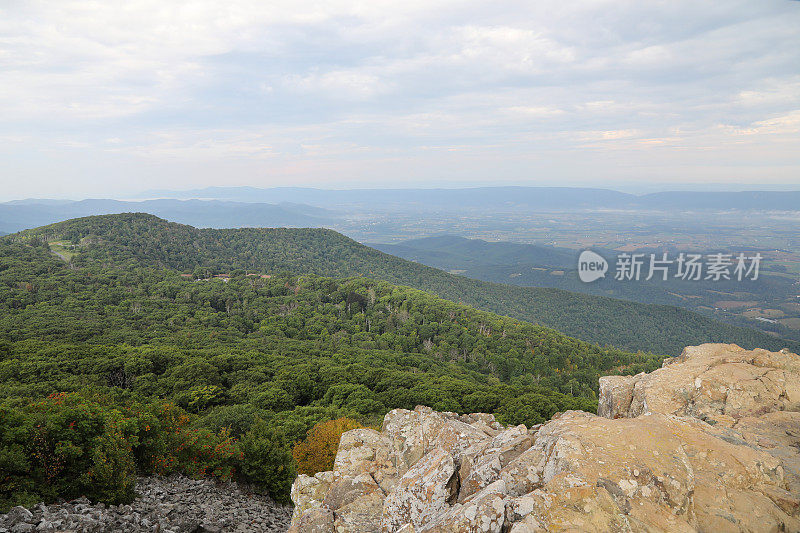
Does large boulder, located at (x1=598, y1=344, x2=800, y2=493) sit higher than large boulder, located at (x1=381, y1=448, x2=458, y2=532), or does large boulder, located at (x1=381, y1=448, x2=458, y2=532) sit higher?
large boulder, located at (x1=598, y1=344, x2=800, y2=493)

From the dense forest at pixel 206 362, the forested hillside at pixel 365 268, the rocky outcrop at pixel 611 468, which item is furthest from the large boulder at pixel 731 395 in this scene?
the forested hillside at pixel 365 268

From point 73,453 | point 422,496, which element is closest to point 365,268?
point 73,453

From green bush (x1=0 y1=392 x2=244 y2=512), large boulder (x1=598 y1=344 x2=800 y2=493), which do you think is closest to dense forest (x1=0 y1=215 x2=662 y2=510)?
green bush (x1=0 y1=392 x2=244 y2=512)

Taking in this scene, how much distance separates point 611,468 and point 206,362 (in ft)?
153

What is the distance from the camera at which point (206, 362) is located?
44.1m

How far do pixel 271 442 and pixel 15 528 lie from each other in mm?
11579

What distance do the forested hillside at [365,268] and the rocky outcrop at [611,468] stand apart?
103052 millimetres

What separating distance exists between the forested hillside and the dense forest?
5.78 ft

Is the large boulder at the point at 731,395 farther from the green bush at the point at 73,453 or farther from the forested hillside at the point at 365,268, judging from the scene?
the forested hillside at the point at 365,268

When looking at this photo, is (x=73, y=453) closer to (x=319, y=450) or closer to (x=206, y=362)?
(x=319, y=450)

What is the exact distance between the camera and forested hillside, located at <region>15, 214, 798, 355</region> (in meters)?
116

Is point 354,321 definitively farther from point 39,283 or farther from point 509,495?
point 509,495

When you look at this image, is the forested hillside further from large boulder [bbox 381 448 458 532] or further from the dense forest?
large boulder [bbox 381 448 458 532]

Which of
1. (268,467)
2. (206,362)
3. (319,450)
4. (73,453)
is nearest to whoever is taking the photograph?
(73,453)
